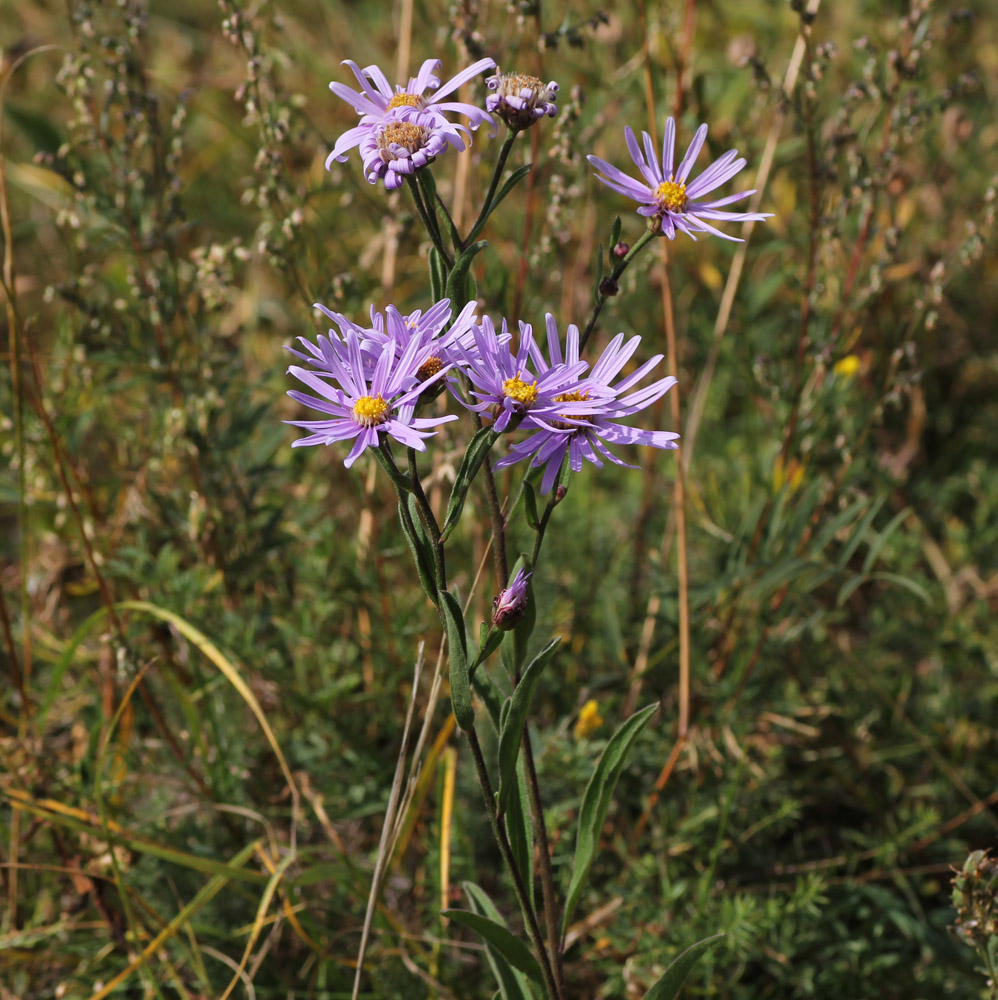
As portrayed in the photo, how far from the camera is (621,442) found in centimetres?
132

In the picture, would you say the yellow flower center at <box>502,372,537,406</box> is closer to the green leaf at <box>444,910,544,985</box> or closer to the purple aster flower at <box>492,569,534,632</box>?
the purple aster flower at <box>492,569,534,632</box>

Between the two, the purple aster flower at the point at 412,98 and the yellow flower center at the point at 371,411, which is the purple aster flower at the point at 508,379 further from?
the purple aster flower at the point at 412,98

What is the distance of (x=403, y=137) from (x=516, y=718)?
2.49ft

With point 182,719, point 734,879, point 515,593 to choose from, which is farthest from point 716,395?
point 515,593

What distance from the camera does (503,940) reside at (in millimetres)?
1450

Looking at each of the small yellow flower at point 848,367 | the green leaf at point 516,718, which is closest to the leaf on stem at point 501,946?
the green leaf at point 516,718

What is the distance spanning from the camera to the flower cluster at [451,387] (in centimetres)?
125

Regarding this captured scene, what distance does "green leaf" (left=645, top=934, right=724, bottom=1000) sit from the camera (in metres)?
1.48

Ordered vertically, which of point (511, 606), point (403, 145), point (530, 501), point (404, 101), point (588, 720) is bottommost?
point (588, 720)

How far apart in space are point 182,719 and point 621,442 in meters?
1.60

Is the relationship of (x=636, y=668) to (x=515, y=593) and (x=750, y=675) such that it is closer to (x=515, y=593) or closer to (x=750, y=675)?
(x=750, y=675)

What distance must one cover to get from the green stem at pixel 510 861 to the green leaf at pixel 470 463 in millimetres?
285

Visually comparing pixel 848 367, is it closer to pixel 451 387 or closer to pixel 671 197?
pixel 671 197

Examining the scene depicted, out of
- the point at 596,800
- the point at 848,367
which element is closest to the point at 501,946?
the point at 596,800
